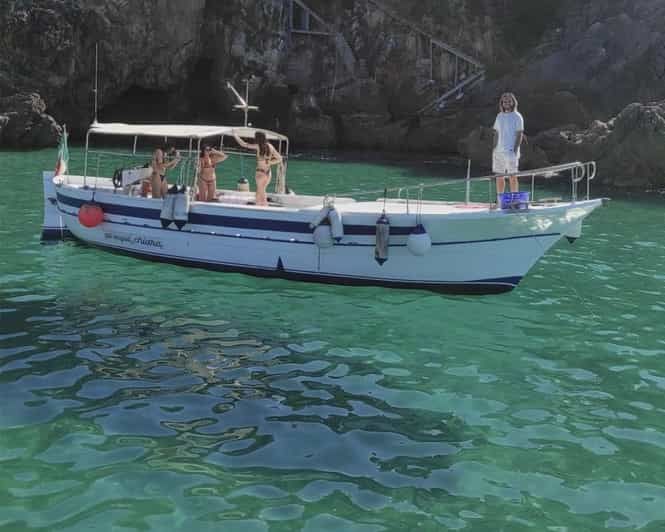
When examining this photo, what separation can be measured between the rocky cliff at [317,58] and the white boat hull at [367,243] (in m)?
28.9

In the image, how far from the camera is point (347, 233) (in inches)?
516

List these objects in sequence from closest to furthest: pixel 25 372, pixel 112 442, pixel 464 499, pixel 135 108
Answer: pixel 464 499 → pixel 112 442 → pixel 25 372 → pixel 135 108

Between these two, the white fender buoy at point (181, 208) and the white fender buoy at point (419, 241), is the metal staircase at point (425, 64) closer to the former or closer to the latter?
the white fender buoy at point (181, 208)

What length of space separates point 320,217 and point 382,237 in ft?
3.59

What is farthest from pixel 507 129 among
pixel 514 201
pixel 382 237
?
pixel 382 237

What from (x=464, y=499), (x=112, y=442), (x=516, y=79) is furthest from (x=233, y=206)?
(x=516, y=79)

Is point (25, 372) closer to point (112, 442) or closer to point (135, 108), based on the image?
point (112, 442)

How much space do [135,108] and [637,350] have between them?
144 feet

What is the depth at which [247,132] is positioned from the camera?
15.1 metres

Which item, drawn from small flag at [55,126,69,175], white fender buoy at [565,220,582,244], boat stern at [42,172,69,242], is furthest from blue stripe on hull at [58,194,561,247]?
small flag at [55,126,69,175]

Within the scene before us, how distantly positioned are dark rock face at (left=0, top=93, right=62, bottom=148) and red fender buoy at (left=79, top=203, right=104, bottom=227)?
25185 millimetres

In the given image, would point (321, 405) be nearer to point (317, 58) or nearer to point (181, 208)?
point (181, 208)

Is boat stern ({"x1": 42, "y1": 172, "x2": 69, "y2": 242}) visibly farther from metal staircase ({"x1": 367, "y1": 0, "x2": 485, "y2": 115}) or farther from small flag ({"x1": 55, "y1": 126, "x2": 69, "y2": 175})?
metal staircase ({"x1": 367, "y1": 0, "x2": 485, "y2": 115})

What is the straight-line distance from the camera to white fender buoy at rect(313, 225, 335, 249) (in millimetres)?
12938
